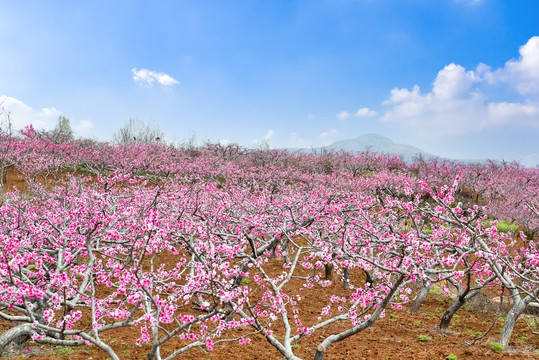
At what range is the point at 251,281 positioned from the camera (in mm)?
13719

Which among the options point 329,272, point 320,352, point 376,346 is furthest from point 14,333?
point 329,272

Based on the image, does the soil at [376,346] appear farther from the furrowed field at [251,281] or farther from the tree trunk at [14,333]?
the tree trunk at [14,333]

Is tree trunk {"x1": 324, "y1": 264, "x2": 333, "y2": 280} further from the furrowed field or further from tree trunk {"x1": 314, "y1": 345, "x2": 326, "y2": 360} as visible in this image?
tree trunk {"x1": 314, "y1": 345, "x2": 326, "y2": 360}

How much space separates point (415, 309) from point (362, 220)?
3348 mm

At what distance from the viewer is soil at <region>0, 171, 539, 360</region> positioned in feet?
24.2

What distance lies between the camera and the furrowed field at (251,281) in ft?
17.5

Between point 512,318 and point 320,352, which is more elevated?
point 320,352

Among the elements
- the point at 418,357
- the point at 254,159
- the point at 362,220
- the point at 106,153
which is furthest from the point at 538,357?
the point at 106,153

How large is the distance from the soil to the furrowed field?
0.14 feet

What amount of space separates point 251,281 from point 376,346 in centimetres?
633

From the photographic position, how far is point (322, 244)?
8.12 m

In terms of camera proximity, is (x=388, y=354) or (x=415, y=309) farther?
(x=415, y=309)

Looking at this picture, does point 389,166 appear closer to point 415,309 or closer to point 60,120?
point 415,309

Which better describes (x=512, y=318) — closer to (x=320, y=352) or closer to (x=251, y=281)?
(x=320, y=352)
